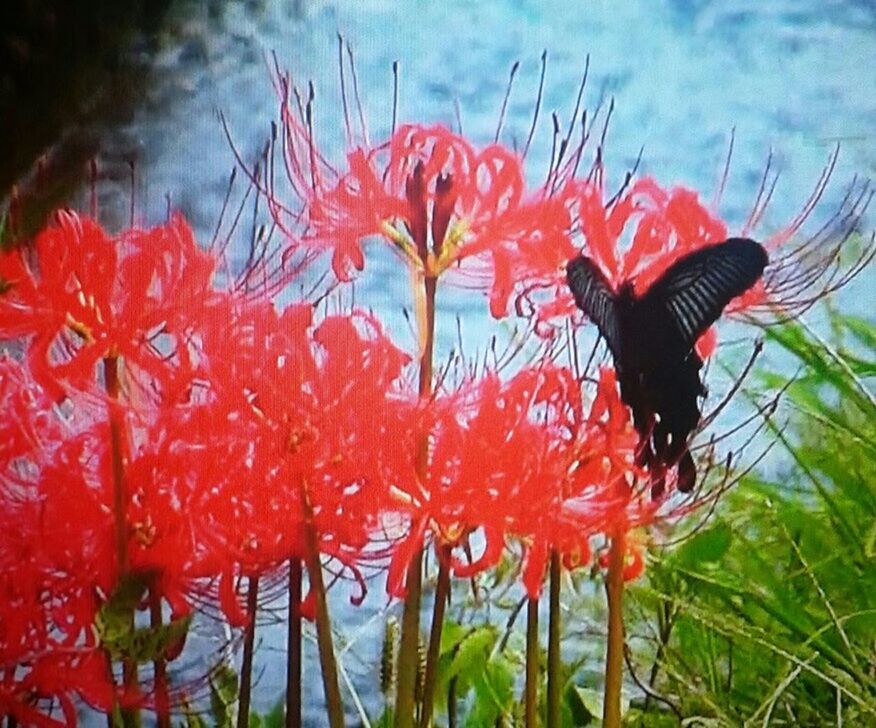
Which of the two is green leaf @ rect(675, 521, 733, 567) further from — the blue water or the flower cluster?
the blue water

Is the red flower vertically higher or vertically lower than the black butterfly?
lower

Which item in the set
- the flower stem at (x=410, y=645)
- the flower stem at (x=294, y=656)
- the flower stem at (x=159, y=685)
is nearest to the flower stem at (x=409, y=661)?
the flower stem at (x=410, y=645)

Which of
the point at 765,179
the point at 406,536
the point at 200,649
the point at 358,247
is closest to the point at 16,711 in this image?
the point at 200,649

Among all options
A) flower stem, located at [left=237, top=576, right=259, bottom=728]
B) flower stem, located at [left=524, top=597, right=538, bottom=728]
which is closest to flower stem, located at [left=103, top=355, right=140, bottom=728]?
flower stem, located at [left=237, top=576, right=259, bottom=728]

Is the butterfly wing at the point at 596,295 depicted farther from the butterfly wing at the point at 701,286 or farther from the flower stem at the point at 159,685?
the flower stem at the point at 159,685

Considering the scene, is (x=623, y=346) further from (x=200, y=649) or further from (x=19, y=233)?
(x=19, y=233)

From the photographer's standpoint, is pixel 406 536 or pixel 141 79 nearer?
pixel 406 536

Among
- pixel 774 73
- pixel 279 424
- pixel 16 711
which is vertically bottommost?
pixel 16 711
